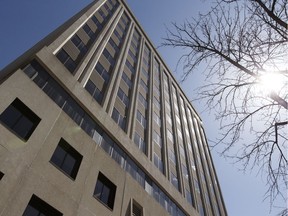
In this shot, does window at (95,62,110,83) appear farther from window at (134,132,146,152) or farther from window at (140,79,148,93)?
window at (140,79,148,93)

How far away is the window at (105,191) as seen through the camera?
12.4 meters

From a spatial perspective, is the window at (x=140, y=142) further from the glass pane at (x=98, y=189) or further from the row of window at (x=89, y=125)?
the glass pane at (x=98, y=189)

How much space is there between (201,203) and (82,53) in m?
20.5

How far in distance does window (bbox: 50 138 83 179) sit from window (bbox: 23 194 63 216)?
1.84m

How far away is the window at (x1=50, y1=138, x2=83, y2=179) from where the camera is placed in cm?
1127

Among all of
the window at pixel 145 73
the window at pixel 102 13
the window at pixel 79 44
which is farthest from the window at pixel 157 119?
the window at pixel 102 13

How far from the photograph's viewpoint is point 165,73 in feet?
135

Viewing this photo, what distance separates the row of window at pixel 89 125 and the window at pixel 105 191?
1.89m

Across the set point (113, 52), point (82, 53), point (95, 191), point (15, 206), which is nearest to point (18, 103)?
point (15, 206)

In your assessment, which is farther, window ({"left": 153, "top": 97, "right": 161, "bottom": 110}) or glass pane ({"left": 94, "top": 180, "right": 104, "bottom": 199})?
window ({"left": 153, "top": 97, "right": 161, "bottom": 110})

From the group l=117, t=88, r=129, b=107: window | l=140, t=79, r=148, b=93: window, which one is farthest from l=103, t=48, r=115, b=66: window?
l=140, t=79, r=148, b=93: window

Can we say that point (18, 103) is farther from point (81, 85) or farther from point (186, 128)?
point (186, 128)

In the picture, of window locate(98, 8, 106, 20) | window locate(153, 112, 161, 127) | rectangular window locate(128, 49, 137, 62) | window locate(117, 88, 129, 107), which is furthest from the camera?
rectangular window locate(128, 49, 137, 62)

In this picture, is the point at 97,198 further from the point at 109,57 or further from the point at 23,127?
the point at 109,57
